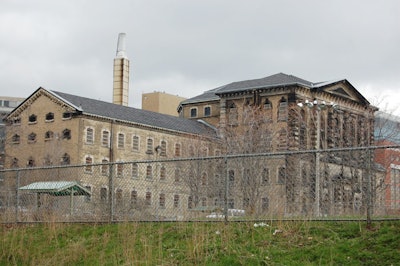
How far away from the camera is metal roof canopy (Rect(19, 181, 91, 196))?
1755 cm

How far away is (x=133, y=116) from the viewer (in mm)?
74625

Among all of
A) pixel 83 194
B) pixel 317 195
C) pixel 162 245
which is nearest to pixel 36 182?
pixel 83 194

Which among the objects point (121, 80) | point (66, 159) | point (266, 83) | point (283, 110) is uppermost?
point (121, 80)

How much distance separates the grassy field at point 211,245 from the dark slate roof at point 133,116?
53.4 metres

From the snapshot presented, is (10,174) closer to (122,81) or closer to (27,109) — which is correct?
(27,109)

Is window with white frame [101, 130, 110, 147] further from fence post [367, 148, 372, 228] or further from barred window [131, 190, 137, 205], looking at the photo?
fence post [367, 148, 372, 228]

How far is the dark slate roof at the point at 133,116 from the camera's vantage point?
70.6 metres

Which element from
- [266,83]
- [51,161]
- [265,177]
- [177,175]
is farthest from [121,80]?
[265,177]

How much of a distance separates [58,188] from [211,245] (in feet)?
20.1

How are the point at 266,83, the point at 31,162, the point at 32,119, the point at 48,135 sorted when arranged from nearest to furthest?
the point at 48,135
the point at 31,162
the point at 32,119
the point at 266,83

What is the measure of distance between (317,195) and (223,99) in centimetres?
6770

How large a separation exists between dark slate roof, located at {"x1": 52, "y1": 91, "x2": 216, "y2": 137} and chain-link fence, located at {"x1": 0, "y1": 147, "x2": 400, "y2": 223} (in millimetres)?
50683

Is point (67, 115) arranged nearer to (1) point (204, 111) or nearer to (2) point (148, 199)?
(1) point (204, 111)

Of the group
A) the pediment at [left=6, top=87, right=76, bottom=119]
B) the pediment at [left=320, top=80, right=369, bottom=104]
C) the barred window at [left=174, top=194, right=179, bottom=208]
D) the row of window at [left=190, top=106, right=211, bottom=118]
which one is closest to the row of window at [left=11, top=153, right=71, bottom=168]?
the pediment at [left=6, top=87, right=76, bottom=119]
